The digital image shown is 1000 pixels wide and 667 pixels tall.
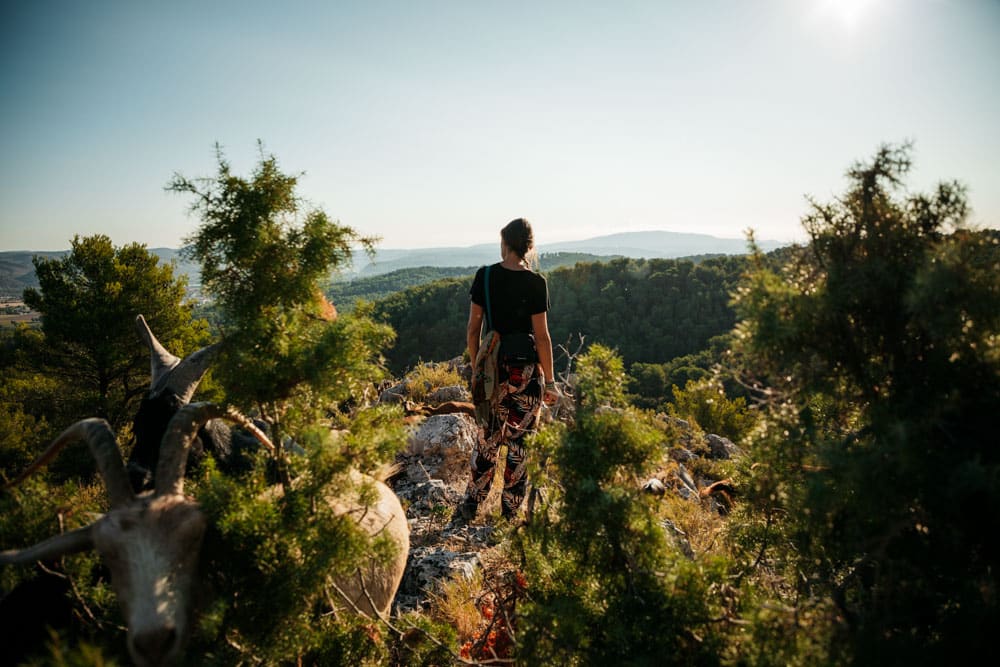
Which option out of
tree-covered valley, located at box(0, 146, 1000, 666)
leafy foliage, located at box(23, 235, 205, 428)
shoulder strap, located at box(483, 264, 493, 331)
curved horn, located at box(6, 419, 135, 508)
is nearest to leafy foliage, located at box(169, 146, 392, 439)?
tree-covered valley, located at box(0, 146, 1000, 666)

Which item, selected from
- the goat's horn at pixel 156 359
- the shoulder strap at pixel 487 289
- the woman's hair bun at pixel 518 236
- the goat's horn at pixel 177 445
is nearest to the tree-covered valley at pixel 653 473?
the goat's horn at pixel 177 445

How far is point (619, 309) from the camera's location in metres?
65.4

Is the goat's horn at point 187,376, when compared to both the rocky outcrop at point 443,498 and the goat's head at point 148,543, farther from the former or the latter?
the rocky outcrop at point 443,498

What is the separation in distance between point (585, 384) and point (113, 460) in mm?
2066

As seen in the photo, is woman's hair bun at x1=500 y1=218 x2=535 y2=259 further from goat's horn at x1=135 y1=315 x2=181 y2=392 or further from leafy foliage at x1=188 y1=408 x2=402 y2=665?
goat's horn at x1=135 y1=315 x2=181 y2=392

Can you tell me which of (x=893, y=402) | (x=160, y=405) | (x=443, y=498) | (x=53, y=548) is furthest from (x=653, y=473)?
(x=443, y=498)

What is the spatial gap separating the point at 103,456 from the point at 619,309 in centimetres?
6637

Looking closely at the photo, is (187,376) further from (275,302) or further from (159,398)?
(275,302)

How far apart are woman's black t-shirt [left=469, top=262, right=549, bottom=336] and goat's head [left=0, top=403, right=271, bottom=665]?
2375 mm

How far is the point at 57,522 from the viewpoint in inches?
78.1

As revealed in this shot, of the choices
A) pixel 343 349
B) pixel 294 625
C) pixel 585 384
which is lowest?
pixel 294 625

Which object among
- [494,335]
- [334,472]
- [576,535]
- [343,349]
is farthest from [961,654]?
[494,335]

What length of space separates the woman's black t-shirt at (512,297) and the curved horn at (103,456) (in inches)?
102

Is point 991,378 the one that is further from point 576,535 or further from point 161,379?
point 161,379
